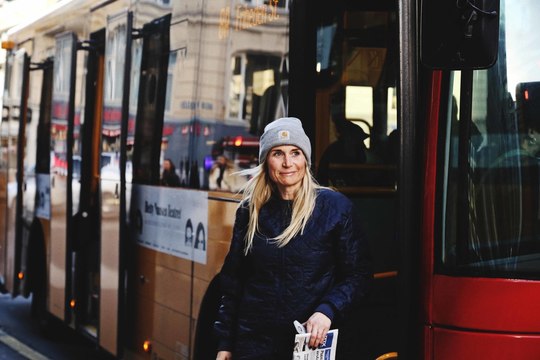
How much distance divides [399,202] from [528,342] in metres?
0.68

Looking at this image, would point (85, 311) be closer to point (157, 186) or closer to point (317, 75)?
point (157, 186)

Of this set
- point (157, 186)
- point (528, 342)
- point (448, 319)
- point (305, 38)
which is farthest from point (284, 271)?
point (157, 186)

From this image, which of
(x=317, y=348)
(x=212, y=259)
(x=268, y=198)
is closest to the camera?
(x=317, y=348)

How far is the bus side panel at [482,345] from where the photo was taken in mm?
3908

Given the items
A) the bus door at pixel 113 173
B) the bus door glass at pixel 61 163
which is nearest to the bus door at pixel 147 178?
the bus door at pixel 113 173

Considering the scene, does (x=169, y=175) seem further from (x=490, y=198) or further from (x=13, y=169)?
(x=13, y=169)

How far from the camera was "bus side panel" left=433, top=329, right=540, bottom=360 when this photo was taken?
3908 mm

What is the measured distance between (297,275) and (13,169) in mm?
7874

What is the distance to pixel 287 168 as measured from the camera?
160 inches

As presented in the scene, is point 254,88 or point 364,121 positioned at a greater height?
point 254,88

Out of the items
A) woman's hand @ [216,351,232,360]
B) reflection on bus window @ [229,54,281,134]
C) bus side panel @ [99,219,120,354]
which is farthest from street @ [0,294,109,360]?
woman's hand @ [216,351,232,360]

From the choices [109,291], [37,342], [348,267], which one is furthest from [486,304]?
[37,342]

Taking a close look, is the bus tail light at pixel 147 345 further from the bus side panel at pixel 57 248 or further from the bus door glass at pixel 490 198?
the bus door glass at pixel 490 198

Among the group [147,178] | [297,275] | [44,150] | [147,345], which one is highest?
[44,150]
